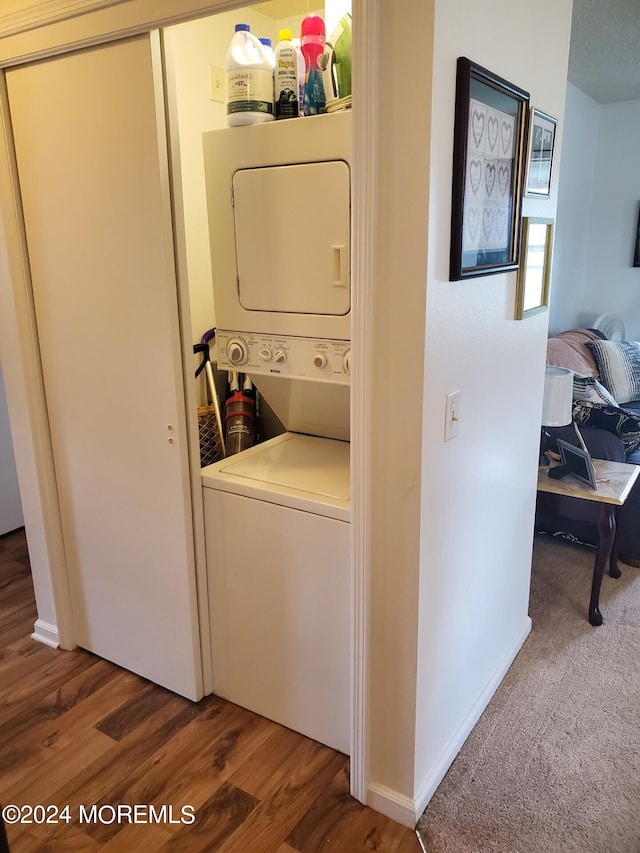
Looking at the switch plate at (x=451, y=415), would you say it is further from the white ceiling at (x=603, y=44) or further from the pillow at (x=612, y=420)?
the pillow at (x=612, y=420)

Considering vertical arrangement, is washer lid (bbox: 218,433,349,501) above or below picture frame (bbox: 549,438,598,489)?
above

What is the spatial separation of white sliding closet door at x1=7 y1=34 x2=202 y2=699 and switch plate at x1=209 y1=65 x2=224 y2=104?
0.67m

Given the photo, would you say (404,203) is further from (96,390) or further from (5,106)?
(5,106)

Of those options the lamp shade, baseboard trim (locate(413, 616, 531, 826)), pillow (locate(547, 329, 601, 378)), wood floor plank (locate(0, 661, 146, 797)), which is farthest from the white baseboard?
pillow (locate(547, 329, 601, 378))

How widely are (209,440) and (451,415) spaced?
1084 mm

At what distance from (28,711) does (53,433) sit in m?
0.91

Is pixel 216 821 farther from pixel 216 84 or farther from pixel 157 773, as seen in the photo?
pixel 216 84

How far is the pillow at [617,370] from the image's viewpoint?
13.7ft

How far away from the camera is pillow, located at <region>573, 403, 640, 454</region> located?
3.06m

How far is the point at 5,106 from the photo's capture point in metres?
1.95

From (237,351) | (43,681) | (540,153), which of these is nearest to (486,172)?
(540,153)

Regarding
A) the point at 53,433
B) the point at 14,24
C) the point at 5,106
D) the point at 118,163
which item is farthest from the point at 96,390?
the point at 14,24

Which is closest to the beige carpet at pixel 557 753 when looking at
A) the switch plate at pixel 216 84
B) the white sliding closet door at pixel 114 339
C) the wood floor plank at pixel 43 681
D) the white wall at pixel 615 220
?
the white sliding closet door at pixel 114 339

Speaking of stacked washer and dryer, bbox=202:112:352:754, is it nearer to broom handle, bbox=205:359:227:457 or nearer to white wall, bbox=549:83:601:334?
broom handle, bbox=205:359:227:457
